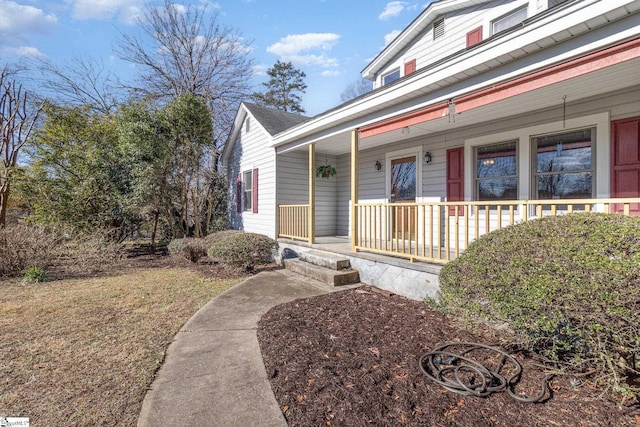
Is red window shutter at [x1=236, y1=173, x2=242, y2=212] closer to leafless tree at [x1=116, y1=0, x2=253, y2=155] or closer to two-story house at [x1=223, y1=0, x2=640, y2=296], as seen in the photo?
two-story house at [x1=223, y1=0, x2=640, y2=296]

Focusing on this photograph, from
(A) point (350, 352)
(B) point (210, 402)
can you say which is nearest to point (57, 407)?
(B) point (210, 402)

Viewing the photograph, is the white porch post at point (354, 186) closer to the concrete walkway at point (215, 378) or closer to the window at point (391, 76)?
the concrete walkway at point (215, 378)

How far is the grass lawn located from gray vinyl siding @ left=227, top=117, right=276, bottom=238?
310 cm

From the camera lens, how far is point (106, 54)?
12.7 m

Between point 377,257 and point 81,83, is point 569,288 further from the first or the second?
point 81,83

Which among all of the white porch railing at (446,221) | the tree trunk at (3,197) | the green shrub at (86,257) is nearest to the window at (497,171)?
the white porch railing at (446,221)

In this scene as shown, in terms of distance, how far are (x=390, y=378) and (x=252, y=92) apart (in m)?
15.4

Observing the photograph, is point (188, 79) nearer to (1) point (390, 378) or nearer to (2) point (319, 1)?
(2) point (319, 1)

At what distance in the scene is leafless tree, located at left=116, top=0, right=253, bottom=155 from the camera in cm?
1332

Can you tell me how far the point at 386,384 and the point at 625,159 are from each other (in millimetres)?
4324

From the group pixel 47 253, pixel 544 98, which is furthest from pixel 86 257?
pixel 544 98

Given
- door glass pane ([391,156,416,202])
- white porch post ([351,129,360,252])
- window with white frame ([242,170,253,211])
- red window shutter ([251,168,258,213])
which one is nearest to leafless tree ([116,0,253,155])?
window with white frame ([242,170,253,211])

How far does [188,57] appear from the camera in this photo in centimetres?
1371

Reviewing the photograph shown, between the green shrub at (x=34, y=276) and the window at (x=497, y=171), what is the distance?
26.6ft
